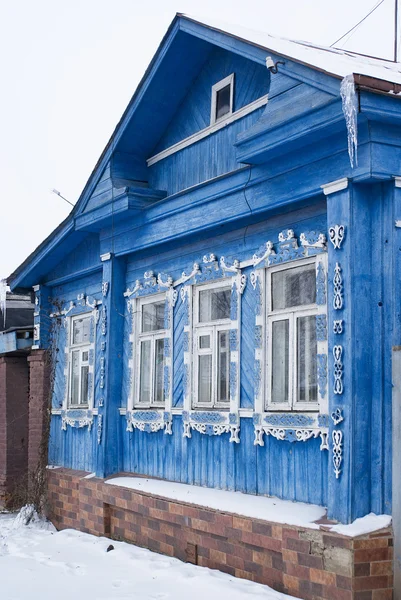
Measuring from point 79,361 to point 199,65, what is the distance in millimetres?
4845

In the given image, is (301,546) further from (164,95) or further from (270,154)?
(164,95)

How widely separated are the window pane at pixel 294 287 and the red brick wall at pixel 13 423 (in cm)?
706

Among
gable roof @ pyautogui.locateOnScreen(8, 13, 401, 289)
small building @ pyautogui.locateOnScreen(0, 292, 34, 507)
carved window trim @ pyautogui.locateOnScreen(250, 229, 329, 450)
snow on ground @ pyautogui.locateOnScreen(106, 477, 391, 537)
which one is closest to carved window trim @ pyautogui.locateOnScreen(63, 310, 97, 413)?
gable roof @ pyautogui.locateOnScreen(8, 13, 401, 289)

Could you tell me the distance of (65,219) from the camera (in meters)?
11.7

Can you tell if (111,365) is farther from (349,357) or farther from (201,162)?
(349,357)

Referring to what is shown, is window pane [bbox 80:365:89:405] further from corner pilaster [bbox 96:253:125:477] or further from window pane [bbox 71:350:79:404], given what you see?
corner pilaster [bbox 96:253:125:477]

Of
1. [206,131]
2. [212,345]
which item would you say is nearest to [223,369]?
[212,345]

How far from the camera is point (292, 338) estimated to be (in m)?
7.80

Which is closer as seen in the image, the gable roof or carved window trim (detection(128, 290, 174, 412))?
the gable roof

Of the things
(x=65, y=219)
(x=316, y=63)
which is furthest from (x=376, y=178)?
(x=65, y=219)

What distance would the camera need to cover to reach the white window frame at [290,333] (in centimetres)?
757

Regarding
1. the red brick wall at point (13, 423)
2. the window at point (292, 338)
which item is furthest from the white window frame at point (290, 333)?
the red brick wall at point (13, 423)

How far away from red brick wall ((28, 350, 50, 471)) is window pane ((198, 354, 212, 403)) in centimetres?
456

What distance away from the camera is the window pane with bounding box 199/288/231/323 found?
8.98m
